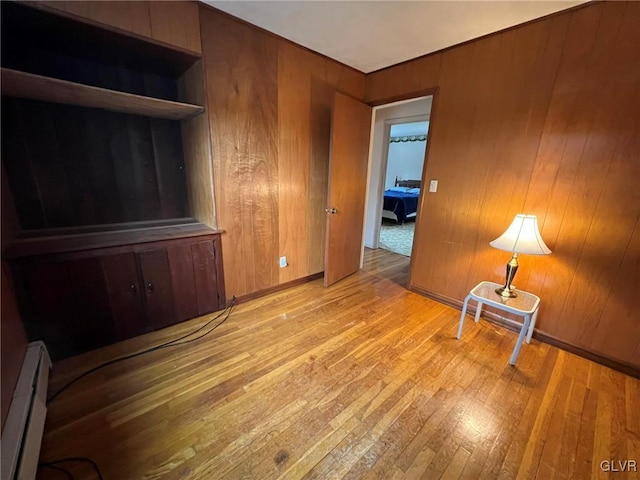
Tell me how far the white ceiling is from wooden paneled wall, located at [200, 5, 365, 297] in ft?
0.66

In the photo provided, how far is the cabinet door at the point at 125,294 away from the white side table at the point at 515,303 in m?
2.44

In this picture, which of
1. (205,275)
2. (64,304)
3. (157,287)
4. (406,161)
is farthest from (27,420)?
(406,161)

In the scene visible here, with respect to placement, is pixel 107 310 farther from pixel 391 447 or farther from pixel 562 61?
pixel 562 61

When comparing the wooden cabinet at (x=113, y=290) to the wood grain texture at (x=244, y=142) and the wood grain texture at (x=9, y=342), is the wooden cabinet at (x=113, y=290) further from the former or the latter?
the wood grain texture at (x=244, y=142)

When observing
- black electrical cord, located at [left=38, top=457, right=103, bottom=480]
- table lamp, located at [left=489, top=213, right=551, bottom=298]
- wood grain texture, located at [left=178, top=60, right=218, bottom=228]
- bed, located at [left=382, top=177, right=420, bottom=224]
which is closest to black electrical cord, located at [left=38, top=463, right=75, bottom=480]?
black electrical cord, located at [left=38, top=457, right=103, bottom=480]

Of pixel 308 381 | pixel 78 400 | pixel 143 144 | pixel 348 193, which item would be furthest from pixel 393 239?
pixel 78 400

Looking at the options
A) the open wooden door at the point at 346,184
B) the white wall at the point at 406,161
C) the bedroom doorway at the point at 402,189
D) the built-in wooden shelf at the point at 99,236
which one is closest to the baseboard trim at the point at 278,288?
the open wooden door at the point at 346,184

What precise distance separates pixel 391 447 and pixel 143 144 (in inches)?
106

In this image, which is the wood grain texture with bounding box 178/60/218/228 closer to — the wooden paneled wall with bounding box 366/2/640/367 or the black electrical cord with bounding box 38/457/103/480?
the black electrical cord with bounding box 38/457/103/480

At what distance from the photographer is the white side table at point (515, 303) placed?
170 centimetres

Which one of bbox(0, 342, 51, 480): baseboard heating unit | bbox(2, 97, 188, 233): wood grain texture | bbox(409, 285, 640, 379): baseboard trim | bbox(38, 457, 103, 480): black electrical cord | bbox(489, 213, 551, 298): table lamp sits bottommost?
bbox(38, 457, 103, 480): black electrical cord

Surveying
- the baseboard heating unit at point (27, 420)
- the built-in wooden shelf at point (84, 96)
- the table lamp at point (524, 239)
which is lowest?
the baseboard heating unit at point (27, 420)

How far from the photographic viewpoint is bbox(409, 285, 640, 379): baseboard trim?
5.76 ft

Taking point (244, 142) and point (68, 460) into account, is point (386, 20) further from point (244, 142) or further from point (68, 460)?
point (68, 460)
